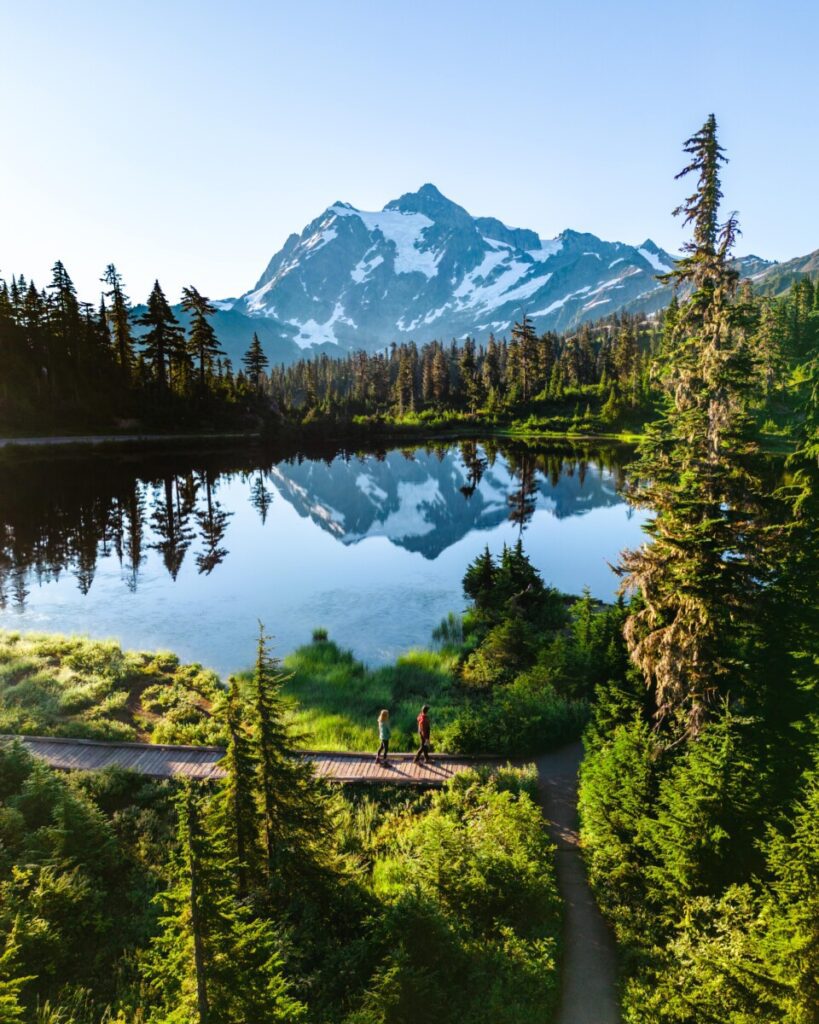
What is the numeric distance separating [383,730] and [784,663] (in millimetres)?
9936

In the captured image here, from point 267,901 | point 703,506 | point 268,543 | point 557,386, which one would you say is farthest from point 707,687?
point 557,386

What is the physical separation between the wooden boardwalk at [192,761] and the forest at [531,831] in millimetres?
665

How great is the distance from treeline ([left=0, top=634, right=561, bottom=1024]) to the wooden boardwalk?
1.40 meters

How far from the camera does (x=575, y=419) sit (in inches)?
4353

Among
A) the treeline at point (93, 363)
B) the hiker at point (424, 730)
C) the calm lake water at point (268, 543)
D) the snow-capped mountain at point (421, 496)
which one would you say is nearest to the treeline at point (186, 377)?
the treeline at point (93, 363)

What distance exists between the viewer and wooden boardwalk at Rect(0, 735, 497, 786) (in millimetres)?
15031

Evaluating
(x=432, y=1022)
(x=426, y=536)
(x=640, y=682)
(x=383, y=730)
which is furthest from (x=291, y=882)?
(x=426, y=536)

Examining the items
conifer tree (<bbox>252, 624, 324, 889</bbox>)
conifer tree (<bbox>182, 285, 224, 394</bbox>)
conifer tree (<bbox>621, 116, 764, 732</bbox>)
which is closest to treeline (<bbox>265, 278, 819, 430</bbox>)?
conifer tree (<bbox>182, 285, 224, 394</bbox>)

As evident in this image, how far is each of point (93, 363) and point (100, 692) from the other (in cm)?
7674

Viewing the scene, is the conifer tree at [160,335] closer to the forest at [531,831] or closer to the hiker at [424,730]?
the forest at [531,831]

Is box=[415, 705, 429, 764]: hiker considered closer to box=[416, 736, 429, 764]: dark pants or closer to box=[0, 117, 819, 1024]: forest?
box=[416, 736, 429, 764]: dark pants

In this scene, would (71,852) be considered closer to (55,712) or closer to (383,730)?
(383,730)

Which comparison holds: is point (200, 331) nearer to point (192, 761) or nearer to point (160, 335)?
point (160, 335)

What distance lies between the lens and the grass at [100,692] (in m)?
17.4
